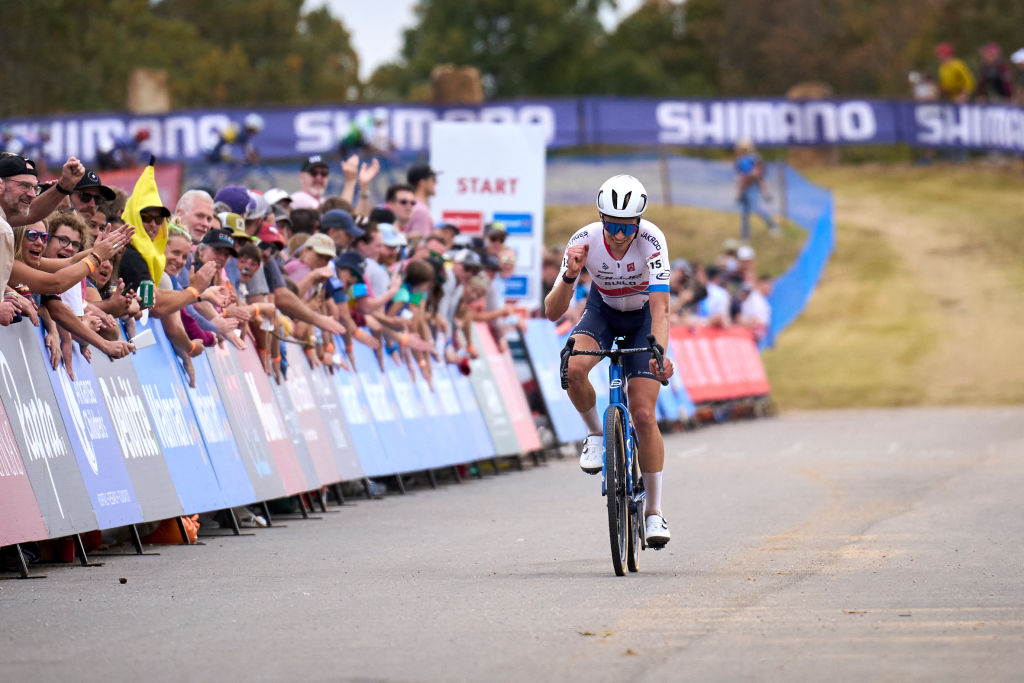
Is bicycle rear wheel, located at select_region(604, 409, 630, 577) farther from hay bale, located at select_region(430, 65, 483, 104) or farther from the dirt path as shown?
hay bale, located at select_region(430, 65, 483, 104)

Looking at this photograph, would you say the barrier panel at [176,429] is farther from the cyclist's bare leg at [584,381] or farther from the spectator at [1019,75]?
the spectator at [1019,75]

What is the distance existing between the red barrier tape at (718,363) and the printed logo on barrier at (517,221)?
17.7 feet

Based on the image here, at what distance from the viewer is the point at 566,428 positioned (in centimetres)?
2325

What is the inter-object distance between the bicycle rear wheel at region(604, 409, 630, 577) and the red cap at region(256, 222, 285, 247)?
17.1 ft

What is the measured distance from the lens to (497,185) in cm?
2427

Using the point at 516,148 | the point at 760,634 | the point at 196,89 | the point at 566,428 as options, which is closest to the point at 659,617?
the point at 760,634

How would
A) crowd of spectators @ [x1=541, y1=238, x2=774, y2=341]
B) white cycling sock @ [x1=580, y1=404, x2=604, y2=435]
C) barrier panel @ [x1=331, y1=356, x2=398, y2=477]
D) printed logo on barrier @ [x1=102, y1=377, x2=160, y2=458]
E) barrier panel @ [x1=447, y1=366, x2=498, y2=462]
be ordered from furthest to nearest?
crowd of spectators @ [x1=541, y1=238, x2=774, y2=341]
barrier panel @ [x1=447, y1=366, x2=498, y2=462]
barrier panel @ [x1=331, y1=356, x2=398, y2=477]
printed logo on barrier @ [x1=102, y1=377, x2=160, y2=458]
white cycling sock @ [x1=580, y1=404, x2=604, y2=435]

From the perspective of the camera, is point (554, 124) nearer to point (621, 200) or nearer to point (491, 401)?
point (491, 401)

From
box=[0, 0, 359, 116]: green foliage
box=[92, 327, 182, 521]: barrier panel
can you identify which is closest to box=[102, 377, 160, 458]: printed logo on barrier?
box=[92, 327, 182, 521]: barrier panel

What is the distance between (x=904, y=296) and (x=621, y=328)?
3669 cm

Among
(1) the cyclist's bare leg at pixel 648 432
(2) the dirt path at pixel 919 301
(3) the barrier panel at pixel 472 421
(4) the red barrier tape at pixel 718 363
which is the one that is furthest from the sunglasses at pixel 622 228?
(2) the dirt path at pixel 919 301

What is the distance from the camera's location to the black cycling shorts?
35.5ft

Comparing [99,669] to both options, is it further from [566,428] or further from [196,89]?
[196,89]

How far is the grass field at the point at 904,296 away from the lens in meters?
39.4
